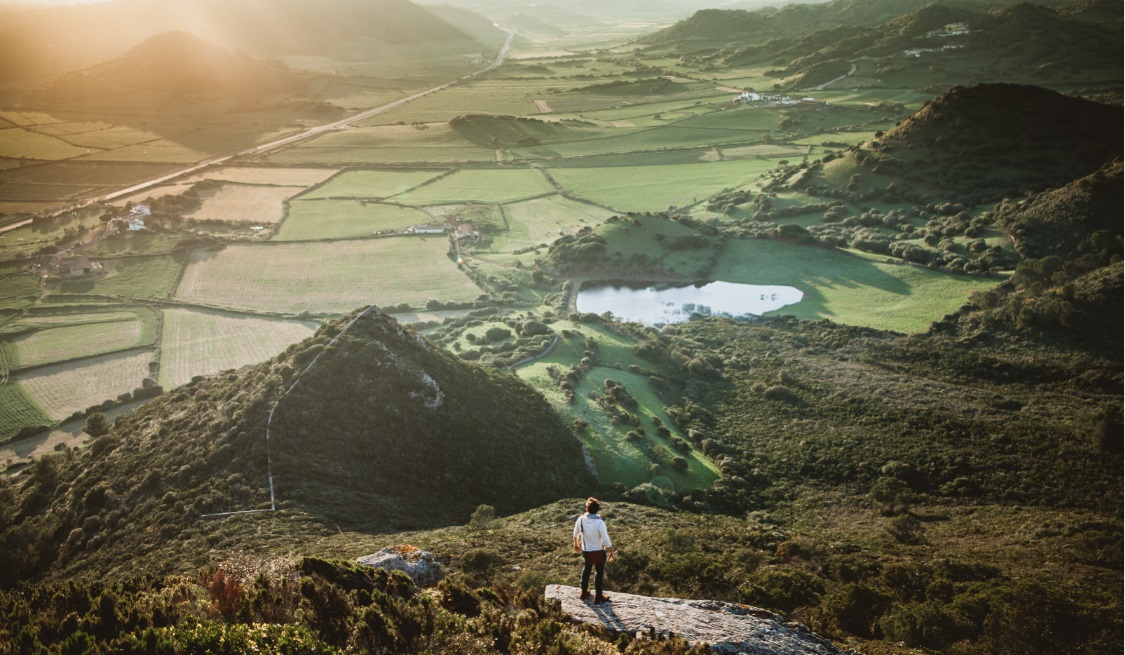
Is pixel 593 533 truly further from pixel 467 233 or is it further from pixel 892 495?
pixel 467 233

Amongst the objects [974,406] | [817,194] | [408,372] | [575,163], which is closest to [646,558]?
[408,372]

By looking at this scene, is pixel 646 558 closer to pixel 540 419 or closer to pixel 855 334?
pixel 540 419

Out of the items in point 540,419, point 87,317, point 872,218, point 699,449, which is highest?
point 872,218

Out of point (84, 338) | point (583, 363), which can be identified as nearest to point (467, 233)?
point (583, 363)

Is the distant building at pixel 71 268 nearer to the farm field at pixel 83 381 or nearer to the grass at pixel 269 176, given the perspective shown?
the farm field at pixel 83 381

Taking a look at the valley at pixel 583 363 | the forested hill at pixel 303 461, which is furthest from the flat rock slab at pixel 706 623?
the forested hill at pixel 303 461

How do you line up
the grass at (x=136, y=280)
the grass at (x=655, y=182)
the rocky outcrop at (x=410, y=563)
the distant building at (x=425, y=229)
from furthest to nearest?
the grass at (x=655, y=182)
the distant building at (x=425, y=229)
the grass at (x=136, y=280)
the rocky outcrop at (x=410, y=563)

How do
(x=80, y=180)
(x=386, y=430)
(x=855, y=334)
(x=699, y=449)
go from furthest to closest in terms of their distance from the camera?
(x=80, y=180) < (x=855, y=334) < (x=699, y=449) < (x=386, y=430)

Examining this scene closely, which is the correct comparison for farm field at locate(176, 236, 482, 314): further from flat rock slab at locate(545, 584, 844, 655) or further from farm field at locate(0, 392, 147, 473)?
flat rock slab at locate(545, 584, 844, 655)
